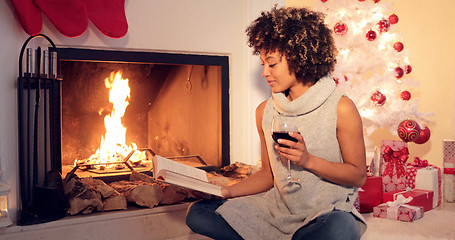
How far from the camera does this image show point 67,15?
2135 mm

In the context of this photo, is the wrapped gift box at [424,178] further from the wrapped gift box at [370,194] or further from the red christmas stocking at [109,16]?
the red christmas stocking at [109,16]

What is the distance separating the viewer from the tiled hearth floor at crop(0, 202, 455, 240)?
6.49 ft

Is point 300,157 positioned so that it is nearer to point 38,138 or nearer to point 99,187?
point 99,187

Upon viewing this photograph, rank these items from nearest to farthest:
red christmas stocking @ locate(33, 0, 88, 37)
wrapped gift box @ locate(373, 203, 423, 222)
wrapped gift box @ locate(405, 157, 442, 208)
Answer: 1. red christmas stocking @ locate(33, 0, 88, 37)
2. wrapped gift box @ locate(373, 203, 423, 222)
3. wrapped gift box @ locate(405, 157, 442, 208)

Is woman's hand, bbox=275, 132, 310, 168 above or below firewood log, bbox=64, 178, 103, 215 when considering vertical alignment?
above

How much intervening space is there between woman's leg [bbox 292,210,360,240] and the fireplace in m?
1.26

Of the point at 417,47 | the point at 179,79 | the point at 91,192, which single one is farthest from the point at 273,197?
the point at 417,47

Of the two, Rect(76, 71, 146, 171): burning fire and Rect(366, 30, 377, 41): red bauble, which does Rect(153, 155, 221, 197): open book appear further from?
Rect(366, 30, 377, 41): red bauble

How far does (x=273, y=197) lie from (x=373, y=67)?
1735 millimetres

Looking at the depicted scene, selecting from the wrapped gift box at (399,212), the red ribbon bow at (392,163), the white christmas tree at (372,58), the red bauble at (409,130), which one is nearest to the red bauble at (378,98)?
the white christmas tree at (372,58)

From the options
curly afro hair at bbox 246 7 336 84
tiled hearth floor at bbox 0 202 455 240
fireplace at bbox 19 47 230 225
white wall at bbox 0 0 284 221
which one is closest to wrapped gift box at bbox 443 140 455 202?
tiled hearth floor at bbox 0 202 455 240

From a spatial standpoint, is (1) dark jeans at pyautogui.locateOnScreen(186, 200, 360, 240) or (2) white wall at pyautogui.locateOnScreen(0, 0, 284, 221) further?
(2) white wall at pyautogui.locateOnScreen(0, 0, 284, 221)

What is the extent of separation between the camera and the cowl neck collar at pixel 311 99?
165cm

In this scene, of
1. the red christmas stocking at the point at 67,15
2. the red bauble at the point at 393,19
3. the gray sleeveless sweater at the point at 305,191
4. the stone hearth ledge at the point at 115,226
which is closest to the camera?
the gray sleeveless sweater at the point at 305,191
